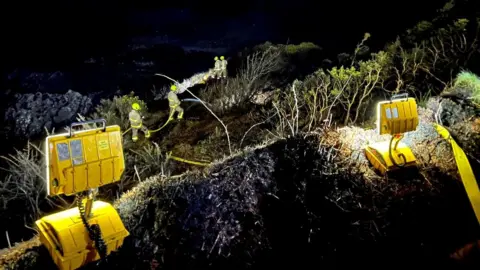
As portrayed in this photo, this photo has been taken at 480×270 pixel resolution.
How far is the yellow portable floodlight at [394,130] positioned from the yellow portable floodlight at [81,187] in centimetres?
316

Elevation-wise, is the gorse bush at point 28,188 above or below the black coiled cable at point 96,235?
below

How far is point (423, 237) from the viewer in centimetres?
408

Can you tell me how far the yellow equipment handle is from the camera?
169 inches

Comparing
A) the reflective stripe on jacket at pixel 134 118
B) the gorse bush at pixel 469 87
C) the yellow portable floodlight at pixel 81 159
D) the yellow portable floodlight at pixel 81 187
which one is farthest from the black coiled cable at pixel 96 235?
the gorse bush at pixel 469 87

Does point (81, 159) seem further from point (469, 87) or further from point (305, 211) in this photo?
point (469, 87)

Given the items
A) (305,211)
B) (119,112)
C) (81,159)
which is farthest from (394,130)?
(119,112)

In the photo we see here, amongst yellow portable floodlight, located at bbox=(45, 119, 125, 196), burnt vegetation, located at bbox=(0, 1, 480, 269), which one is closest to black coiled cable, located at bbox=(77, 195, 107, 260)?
yellow portable floodlight, located at bbox=(45, 119, 125, 196)

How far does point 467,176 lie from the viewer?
449 cm

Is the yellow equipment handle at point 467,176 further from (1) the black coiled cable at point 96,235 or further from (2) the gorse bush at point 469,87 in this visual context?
(1) the black coiled cable at point 96,235

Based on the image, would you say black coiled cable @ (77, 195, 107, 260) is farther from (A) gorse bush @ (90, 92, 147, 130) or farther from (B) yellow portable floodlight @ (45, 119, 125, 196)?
(A) gorse bush @ (90, 92, 147, 130)

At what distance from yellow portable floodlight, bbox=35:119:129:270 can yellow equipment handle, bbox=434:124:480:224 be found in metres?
4.26

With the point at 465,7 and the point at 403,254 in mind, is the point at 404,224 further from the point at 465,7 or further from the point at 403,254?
the point at 465,7

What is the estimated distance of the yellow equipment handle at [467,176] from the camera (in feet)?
14.1

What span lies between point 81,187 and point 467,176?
186 inches
